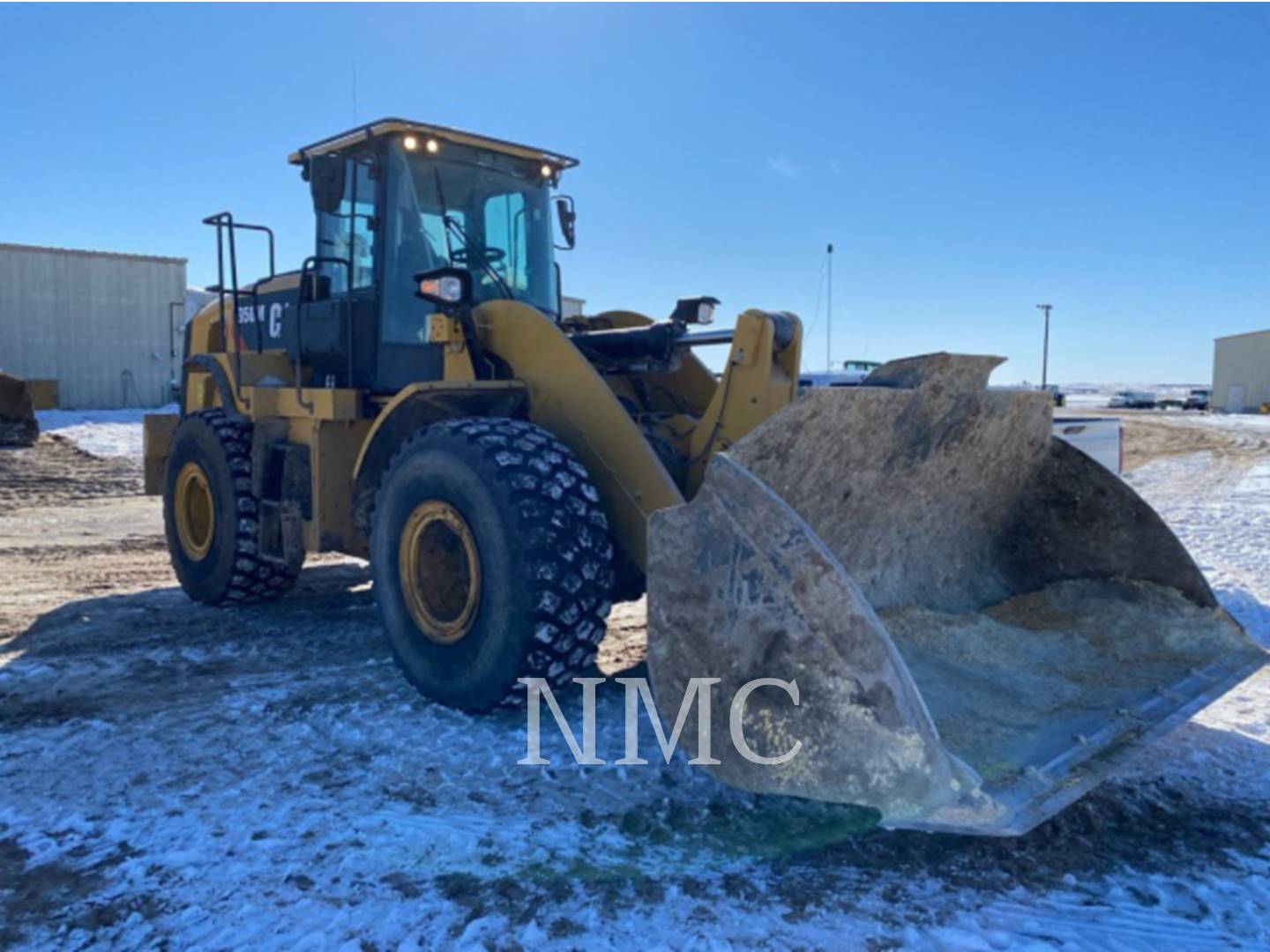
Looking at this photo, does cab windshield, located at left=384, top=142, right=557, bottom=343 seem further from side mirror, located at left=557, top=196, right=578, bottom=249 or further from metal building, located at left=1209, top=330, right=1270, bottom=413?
metal building, located at left=1209, top=330, right=1270, bottom=413

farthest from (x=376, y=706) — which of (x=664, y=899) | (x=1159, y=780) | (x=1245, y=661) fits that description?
(x=1245, y=661)

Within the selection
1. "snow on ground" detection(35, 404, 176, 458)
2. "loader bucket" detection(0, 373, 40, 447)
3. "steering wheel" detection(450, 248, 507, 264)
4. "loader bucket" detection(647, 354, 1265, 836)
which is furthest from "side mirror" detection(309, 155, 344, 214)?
"loader bucket" detection(0, 373, 40, 447)

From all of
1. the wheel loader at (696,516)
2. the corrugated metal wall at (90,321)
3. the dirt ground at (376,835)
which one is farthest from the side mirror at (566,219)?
the corrugated metal wall at (90,321)

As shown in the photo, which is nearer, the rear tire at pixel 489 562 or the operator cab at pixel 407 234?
the rear tire at pixel 489 562

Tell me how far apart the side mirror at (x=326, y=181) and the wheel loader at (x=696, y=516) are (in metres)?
0.02

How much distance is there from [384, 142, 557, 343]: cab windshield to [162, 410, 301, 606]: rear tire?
151cm

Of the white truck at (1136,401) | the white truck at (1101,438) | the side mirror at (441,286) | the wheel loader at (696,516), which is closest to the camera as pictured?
the wheel loader at (696,516)

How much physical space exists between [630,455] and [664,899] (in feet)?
5.82

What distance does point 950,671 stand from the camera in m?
3.81

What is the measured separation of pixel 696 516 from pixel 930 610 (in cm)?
182

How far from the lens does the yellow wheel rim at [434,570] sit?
423cm

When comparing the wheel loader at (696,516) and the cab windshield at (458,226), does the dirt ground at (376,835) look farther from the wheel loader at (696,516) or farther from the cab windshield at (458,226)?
the cab windshield at (458,226)

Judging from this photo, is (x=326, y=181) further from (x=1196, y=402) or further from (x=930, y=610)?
(x=1196, y=402)

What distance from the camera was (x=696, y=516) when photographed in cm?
307
